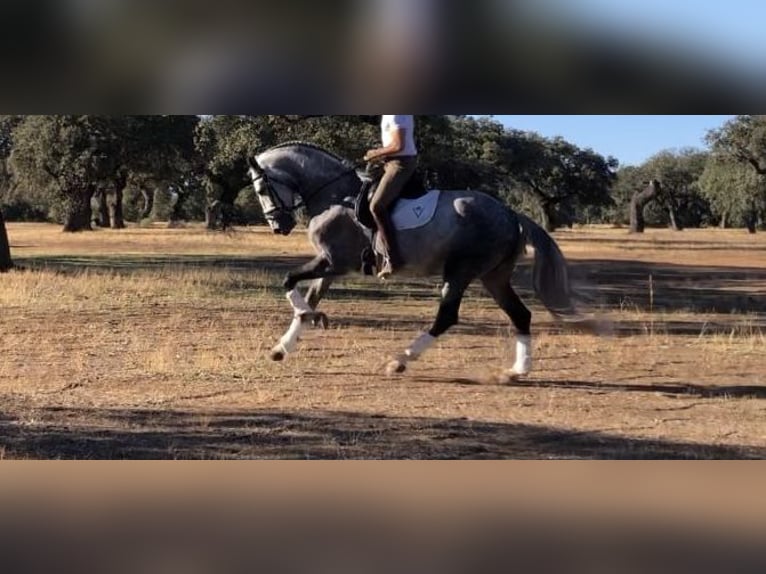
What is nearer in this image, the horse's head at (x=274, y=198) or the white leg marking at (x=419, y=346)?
the white leg marking at (x=419, y=346)

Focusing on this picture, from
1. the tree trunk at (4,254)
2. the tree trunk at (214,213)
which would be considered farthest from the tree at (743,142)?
the tree trunk at (4,254)

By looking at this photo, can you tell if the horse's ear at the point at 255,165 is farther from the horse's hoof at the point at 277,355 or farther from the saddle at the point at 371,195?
the horse's hoof at the point at 277,355

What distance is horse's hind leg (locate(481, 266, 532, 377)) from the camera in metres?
9.39

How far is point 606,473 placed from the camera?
6082 mm

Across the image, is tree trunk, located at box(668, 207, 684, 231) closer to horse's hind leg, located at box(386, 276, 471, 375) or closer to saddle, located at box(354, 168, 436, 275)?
horse's hind leg, located at box(386, 276, 471, 375)

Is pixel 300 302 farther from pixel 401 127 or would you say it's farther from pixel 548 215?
pixel 548 215

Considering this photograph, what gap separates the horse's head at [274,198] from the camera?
31.1ft

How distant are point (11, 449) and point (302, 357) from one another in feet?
14.3

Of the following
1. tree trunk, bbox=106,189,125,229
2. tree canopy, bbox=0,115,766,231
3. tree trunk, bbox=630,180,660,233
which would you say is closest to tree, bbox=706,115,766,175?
tree canopy, bbox=0,115,766,231

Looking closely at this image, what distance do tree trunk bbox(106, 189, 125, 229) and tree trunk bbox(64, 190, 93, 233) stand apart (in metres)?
4.39

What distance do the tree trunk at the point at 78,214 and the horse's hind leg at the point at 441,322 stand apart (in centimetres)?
3766

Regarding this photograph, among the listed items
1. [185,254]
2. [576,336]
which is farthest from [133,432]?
[185,254]
